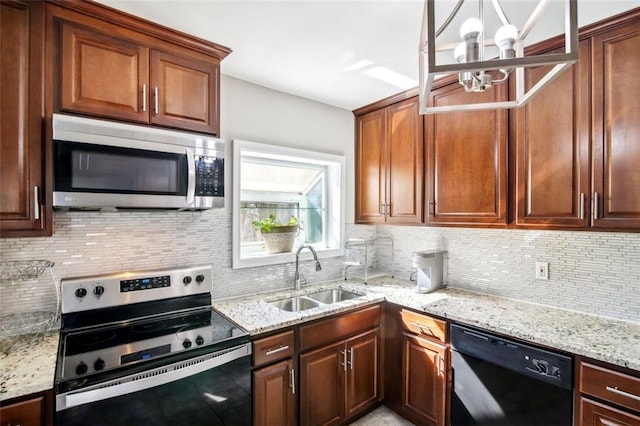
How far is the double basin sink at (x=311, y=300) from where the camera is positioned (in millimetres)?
2401

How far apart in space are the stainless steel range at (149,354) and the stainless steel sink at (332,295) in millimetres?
871

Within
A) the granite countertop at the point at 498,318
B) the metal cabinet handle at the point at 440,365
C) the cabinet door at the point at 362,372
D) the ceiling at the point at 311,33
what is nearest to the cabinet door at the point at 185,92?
the ceiling at the point at 311,33

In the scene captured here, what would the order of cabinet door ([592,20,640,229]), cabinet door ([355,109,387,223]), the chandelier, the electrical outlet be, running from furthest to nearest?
cabinet door ([355,109,387,223]) → the electrical outlet → cabinet door ([592,20,640,229]) → the chandelier

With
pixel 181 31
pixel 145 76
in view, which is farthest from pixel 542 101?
pixel 145 76

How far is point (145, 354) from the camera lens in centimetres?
144

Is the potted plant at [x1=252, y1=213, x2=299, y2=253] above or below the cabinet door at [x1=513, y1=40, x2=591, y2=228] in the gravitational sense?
below

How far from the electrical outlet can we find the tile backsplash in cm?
3

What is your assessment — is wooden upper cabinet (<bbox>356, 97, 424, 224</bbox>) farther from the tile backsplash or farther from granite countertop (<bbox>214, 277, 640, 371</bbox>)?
granite countertop (<bbox>214, 277, 640, 371</bbox>)

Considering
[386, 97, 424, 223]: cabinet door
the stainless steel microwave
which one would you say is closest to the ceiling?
[386, 97, 424, 223]: cabinet door

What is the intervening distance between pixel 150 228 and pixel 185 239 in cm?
22

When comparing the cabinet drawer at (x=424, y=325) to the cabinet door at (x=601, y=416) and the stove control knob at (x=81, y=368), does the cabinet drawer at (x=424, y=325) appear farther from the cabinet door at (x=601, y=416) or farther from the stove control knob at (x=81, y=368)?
the stove control knob at (x=81, y=368)

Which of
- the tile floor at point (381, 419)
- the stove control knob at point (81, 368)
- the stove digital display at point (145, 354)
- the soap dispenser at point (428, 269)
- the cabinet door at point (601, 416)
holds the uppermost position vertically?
the soap dispenser at point (428, 269)

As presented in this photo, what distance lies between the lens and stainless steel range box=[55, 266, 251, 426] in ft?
4.17

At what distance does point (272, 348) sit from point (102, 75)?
1.63 m
